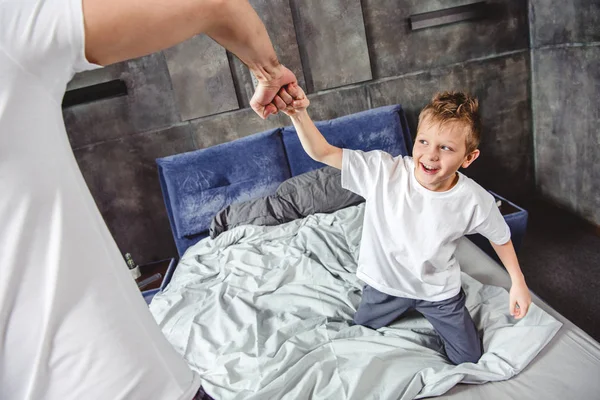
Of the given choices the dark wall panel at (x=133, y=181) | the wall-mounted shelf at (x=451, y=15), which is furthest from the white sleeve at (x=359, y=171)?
the dark wall panel at (x=133, y=181)

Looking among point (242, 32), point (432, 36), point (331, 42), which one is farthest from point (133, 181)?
point (242, 32)

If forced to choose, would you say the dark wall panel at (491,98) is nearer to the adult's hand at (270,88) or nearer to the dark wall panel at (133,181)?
the dark wall panel at (133,181)

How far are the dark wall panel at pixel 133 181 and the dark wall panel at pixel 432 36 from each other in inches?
60.9

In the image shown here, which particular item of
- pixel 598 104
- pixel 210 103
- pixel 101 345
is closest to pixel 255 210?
pixel 210 103

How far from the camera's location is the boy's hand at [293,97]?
99 cm

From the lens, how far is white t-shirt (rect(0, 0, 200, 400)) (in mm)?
440

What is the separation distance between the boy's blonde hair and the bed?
0.67 m

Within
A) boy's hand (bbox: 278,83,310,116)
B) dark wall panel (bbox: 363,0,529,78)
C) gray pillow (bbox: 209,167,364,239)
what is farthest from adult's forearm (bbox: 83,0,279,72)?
dark wall panel (bbox: 363,0,529,78)

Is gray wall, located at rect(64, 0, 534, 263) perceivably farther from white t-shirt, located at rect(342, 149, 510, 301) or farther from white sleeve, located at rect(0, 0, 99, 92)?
white sleeve, located at rect(0, 0, 99, 92)

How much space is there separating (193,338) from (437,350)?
951 millimetres

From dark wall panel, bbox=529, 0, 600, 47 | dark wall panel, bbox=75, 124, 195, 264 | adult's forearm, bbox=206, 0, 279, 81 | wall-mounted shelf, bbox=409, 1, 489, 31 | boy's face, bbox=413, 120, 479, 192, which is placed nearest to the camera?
adult's forearm, bbox=206, 0, 279, 81

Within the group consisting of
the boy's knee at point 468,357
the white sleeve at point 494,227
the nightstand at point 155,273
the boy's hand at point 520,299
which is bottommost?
the nightstand at point 155,273

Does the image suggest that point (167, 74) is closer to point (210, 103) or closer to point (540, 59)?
point (210, 103)

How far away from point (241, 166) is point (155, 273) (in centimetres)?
106
